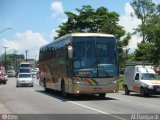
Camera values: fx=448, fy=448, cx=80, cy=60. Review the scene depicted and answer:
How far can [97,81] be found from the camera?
79.5 ft

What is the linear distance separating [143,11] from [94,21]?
1595cm

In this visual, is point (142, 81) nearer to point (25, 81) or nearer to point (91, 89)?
point (91, 89)

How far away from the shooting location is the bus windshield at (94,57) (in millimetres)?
24062

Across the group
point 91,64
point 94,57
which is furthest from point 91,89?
point 94,57

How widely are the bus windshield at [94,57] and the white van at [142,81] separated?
15.3 ft

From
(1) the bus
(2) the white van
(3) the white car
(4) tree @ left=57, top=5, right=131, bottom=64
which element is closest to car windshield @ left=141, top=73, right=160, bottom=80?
(2) the white van

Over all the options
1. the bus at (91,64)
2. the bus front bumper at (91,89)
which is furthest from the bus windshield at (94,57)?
the bus front bumper at (91,89)

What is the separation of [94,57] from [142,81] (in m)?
5.94

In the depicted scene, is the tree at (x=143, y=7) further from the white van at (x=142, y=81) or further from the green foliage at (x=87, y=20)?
the white van at (x=142, y=81)

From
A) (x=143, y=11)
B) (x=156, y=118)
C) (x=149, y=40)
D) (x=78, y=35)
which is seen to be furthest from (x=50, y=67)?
(x=143, y=11)

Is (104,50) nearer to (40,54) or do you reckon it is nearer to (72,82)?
(72,82)

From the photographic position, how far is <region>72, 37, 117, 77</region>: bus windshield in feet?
78.9

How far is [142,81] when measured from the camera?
95.0ft

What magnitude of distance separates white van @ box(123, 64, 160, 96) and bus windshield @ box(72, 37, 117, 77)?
4668 millimetres
